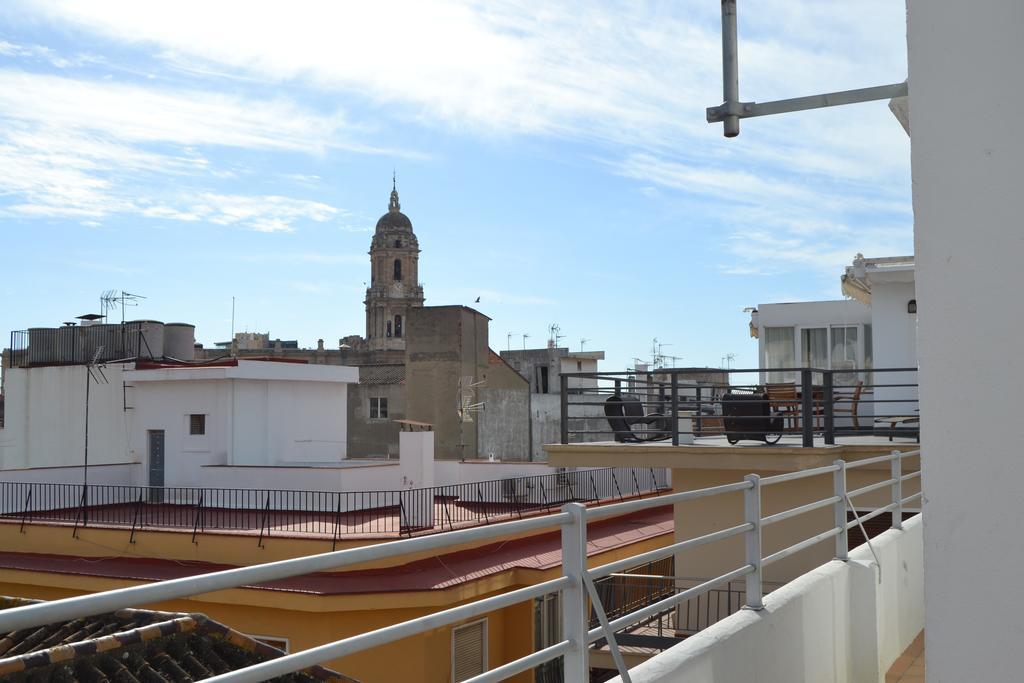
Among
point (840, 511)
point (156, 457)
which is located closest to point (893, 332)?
point (840, 511)

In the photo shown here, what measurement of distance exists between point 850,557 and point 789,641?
2.10 m

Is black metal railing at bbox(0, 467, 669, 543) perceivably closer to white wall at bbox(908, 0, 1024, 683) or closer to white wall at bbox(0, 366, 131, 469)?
white wall at bbox(0, 366, 131, 469)

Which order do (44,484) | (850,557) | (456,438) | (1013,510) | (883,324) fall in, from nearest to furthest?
1. (1013,510)
2. (850,557)
3. (883,324)
4. (44,484)
5. (456,438)

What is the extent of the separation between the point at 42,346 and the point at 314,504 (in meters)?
17.6

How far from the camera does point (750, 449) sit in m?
13.3

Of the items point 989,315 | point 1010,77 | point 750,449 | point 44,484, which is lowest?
point 44,484

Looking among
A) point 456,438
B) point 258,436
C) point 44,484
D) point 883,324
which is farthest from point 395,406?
point 883,324

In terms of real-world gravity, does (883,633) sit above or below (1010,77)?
below

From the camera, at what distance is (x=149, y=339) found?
3581 centimetres

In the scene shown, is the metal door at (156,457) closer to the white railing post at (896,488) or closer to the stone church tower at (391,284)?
the white railing post at (896,488)

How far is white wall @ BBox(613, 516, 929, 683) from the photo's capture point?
4727mm

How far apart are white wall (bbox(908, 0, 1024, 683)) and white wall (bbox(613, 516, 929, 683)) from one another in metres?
0.14

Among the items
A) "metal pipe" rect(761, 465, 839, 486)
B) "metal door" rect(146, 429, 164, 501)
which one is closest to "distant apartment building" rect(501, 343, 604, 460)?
"metal door" rect(146, 429, 164, 501)

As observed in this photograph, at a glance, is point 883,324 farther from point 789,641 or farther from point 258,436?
point 258,436
